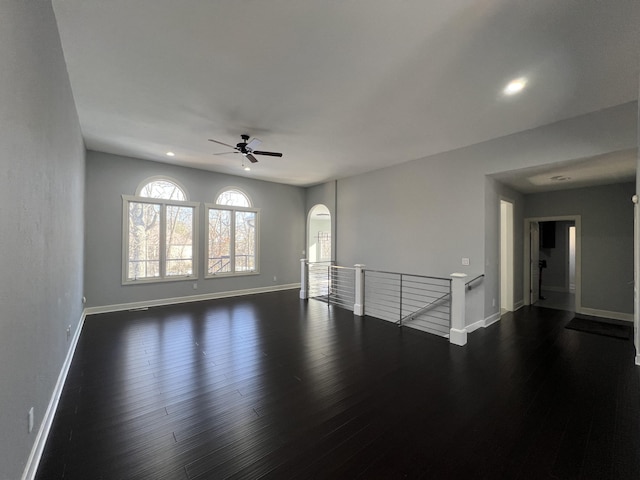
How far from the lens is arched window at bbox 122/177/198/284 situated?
573 cm

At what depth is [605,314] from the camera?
210 inches

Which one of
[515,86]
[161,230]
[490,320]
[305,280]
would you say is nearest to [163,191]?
[161,230]

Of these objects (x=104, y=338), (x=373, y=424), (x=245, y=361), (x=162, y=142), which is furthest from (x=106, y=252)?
(x=373, y=424)

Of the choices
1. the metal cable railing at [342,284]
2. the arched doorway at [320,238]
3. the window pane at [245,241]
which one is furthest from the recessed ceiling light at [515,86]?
the arched doorway at [320,238]

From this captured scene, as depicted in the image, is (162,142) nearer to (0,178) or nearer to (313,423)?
(0,178)

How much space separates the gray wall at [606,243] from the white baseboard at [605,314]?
60 mm

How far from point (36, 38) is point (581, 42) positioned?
4049mm

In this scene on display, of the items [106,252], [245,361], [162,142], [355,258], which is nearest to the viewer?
[245,361]

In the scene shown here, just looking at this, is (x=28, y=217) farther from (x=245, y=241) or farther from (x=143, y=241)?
(x=245, y=241)

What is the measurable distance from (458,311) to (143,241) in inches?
248

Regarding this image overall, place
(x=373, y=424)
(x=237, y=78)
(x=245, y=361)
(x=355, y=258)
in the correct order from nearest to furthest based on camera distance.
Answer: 1. (x=373, y=424)
2. (x=237, y=78)
3. (x=245, y=361)
4. (x=355, y=258)

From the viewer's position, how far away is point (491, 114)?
3523 millimetres

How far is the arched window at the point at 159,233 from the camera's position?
18.8 ft

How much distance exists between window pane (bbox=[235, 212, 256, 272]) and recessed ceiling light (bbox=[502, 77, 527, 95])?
6179 millimetres
